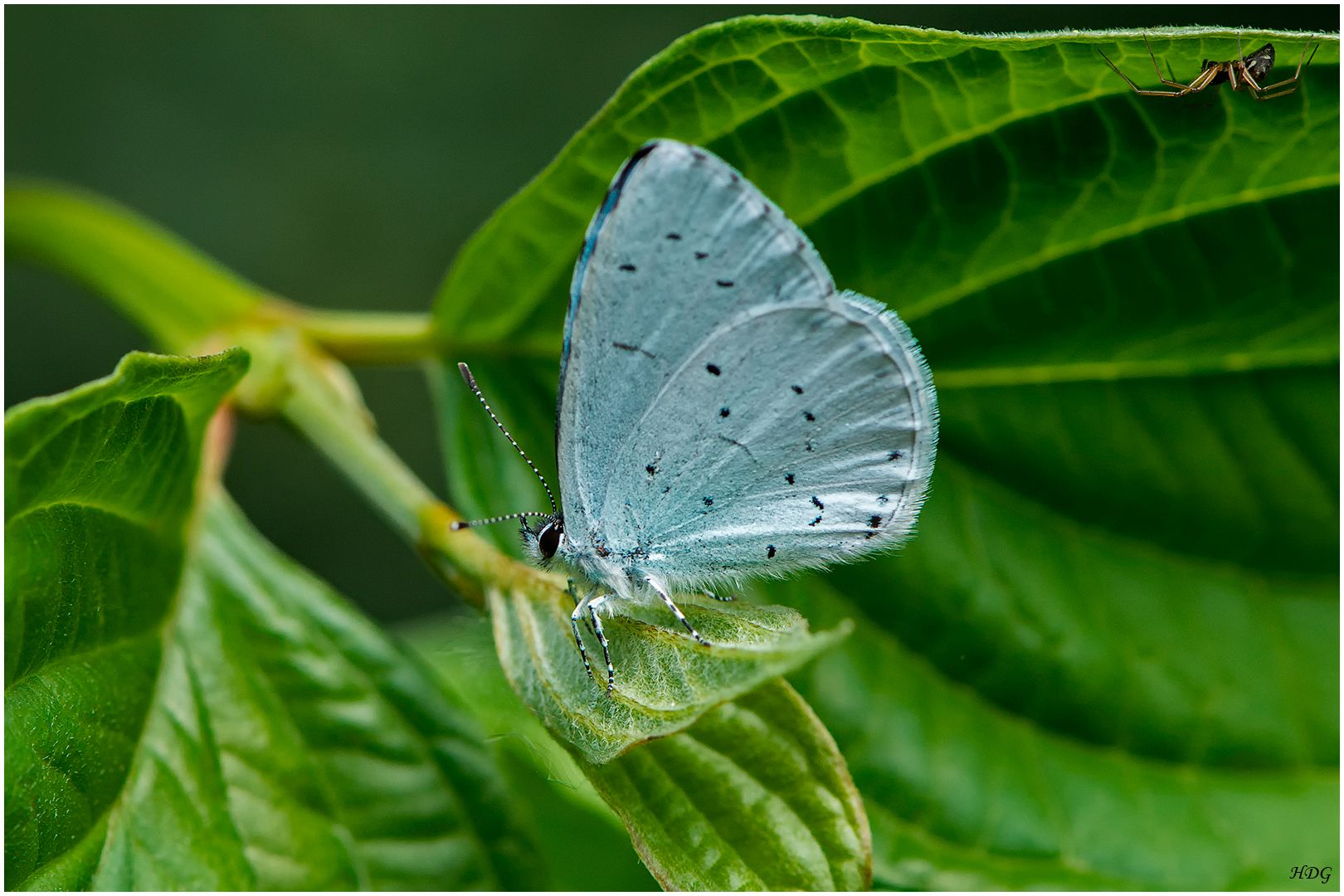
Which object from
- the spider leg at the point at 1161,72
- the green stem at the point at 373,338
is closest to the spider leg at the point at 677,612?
the green stem at the point at 373,338

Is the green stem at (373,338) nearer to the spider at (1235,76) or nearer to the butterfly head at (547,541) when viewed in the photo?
the butterfly head at (547,541)

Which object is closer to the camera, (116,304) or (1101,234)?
(1101,234)

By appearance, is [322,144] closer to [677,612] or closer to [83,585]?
[83,585]

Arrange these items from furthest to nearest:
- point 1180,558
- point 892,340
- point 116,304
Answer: point 116,304
point 1180,558
point 892,340

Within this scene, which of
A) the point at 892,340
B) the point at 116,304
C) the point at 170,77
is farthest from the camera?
the point at 170,77

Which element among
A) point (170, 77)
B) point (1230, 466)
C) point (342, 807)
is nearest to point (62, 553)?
point (342, 807)

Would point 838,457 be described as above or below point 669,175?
below

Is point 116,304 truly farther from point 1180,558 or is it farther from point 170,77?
point 170,77

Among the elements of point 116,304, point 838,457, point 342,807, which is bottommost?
point 342,807
